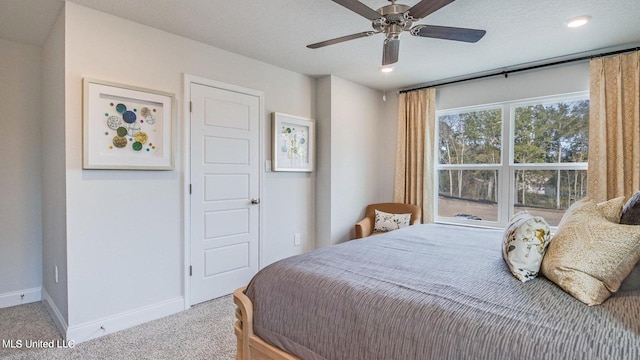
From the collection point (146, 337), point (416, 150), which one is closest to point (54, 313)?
point (146, 337)

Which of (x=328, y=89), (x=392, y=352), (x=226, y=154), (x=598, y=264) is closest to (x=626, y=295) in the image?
(x=598, y=264)

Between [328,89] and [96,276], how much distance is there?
288cm

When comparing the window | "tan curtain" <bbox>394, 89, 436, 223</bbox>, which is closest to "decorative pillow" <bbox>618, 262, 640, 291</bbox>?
the window

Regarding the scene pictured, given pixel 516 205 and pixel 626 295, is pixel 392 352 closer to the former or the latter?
pixel 626 295

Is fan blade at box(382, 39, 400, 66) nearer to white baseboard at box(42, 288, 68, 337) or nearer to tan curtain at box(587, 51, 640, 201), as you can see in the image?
tan curtain at box(587, 51, 640, 201)

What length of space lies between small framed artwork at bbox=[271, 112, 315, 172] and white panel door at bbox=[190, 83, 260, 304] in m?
0.23

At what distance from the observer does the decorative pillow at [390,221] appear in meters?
3.86

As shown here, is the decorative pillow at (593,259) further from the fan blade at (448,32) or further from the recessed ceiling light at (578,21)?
the recessed ceiling light at (578,21)

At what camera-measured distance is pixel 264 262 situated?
347 centimetres

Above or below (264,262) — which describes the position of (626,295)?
above

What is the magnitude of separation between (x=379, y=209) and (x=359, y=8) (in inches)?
111

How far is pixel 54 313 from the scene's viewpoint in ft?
8.45

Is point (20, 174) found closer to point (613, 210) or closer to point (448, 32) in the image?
point (448, 32)

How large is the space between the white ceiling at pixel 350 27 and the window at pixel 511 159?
1.92 ft
